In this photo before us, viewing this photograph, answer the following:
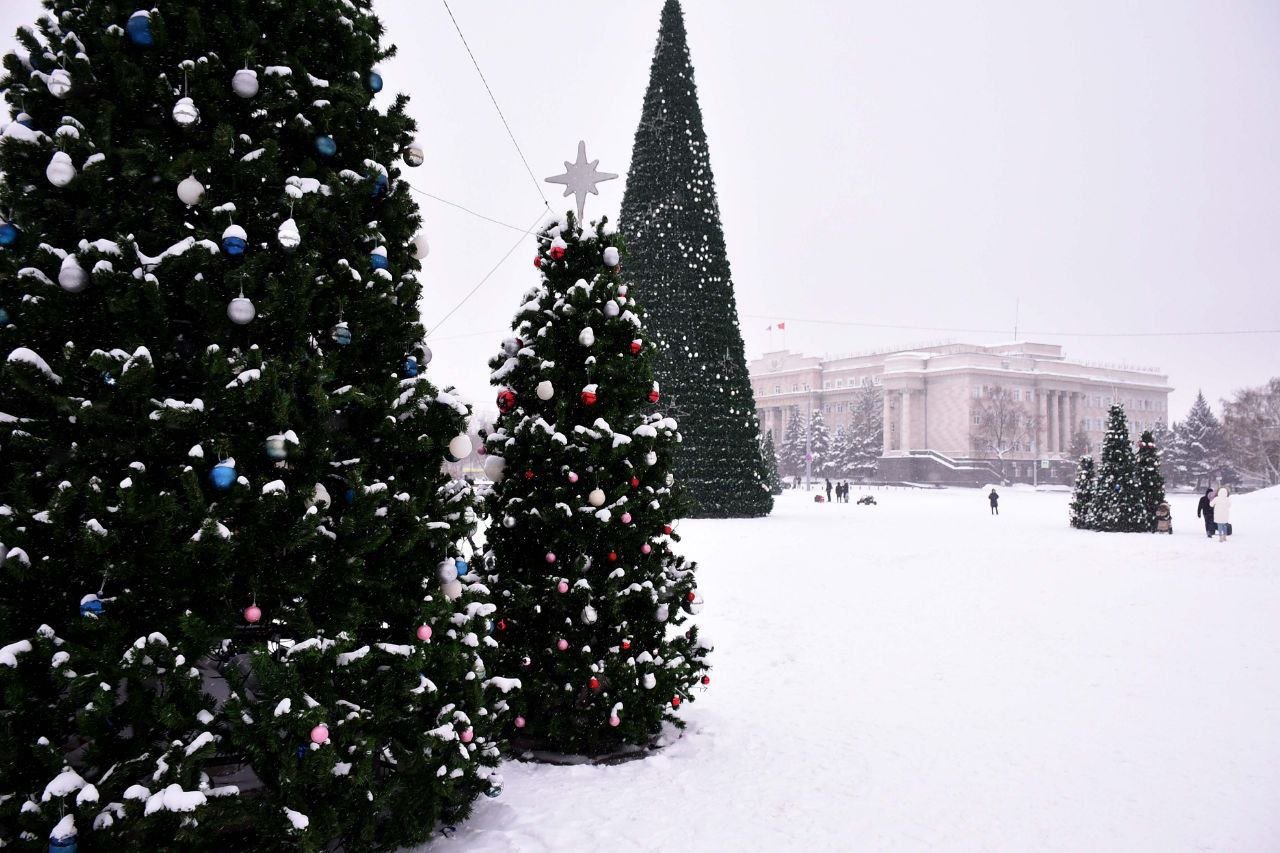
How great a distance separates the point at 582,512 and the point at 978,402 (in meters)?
86.8

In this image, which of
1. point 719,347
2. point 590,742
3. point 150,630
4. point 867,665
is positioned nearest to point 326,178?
point 150,630

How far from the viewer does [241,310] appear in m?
3.04

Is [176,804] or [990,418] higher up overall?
[990,418]

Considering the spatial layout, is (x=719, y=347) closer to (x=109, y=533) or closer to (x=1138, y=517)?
(x=1138, y=517)

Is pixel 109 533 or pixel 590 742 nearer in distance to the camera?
pixel 109 533

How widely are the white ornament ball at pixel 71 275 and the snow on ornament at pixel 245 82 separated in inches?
37.8

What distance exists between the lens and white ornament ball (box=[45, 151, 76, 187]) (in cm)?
284

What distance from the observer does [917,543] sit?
18.4 metres

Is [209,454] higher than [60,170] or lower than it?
lower

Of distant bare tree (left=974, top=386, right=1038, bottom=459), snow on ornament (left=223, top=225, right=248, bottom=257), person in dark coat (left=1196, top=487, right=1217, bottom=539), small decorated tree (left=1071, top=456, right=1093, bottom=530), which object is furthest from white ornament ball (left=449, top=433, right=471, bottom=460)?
distant bare tree (left=974, top=386, right=1038, bottom=459)

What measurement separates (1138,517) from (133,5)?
2695 centimetres

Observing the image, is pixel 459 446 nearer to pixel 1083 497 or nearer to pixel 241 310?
pixel 241 310

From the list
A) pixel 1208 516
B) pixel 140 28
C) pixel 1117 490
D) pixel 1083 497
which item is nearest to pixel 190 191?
pixel 140 28

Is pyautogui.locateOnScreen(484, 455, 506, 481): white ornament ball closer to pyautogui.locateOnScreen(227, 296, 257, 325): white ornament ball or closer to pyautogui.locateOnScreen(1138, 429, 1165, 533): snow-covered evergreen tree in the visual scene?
pyautogui.locateOnScreen(227, 296, 257, 325): white ornament ball
